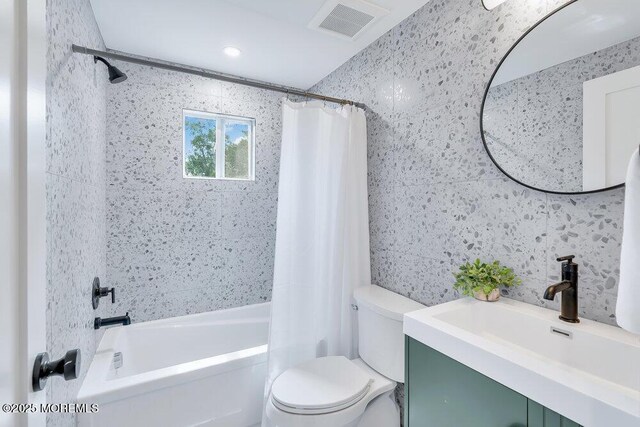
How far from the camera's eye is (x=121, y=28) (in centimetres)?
190

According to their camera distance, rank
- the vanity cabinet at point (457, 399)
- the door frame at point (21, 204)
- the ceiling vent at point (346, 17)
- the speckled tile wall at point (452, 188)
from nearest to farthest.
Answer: the door frame at point (21, 204) < the vanity cabinet at point (457, 399) < the speckled tile wall at point (452, 188) < the ceiling vent at point (346, 17)

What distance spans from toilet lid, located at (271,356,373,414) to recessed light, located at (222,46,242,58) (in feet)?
7.04

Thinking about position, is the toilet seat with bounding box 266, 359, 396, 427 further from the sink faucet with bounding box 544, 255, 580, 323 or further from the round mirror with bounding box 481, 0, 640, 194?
the round mirror with bounding box 481, 0, 640, 194

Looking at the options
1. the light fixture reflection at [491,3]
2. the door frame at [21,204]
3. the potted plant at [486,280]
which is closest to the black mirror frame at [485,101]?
the light fixture reflection at [491,3]

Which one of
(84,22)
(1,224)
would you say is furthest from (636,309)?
(84,22)

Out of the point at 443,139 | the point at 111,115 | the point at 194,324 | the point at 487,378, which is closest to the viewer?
the point at 487,378

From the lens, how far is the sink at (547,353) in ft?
2.15

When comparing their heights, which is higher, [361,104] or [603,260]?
[361,104]

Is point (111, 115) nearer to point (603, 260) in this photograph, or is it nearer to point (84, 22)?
point (84, 22)

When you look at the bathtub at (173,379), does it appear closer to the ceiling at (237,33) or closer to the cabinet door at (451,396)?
the cabinet door at (451,396)

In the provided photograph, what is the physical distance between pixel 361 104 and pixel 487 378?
173 centimetres

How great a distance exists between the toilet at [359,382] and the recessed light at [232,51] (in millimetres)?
1906

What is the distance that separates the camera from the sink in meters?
0.65

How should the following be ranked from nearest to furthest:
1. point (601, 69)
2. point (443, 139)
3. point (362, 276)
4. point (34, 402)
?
point (34, 402)
point (601, 69)
point (443, 139)
point (362, 276)
